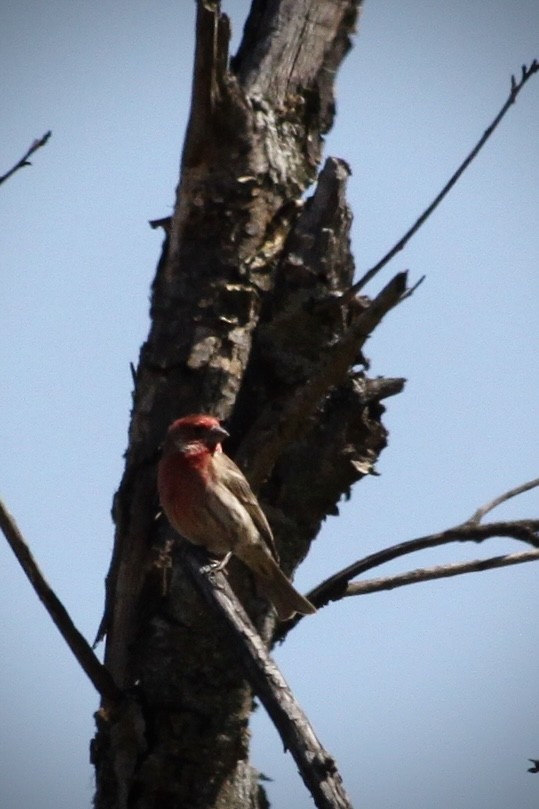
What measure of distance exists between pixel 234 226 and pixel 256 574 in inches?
72.4

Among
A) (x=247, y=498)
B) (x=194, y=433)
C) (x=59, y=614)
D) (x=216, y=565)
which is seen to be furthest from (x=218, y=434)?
(x=59, y=614)

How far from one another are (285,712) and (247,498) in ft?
8.62

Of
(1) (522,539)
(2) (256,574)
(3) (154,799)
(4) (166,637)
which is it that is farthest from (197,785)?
(1) (522,539)

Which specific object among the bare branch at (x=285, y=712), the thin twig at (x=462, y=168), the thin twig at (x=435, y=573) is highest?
the thin twig at (x=462, y=168)

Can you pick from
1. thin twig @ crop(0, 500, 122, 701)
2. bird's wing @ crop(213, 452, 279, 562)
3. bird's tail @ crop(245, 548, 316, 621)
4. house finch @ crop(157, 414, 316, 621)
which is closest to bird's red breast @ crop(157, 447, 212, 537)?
house finch @ crop(157, 414, 316, 621)

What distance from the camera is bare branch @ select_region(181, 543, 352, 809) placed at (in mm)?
3979

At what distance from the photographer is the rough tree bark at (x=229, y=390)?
622 centimetres

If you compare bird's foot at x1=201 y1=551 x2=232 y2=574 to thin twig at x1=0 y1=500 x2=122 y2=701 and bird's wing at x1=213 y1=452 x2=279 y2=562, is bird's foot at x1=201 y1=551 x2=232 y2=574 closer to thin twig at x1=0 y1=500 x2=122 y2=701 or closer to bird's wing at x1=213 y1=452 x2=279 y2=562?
bird's wing at x1=213 y1=452 x2=279 y2=562

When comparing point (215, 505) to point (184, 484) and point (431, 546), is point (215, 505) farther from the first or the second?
point (431, 546)

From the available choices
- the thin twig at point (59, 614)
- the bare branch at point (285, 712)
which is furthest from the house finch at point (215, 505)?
the bare branch at point (285, 712)

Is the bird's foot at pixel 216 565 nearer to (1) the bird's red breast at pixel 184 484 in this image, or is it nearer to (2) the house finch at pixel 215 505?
(2) the house finch at pixel 215 505

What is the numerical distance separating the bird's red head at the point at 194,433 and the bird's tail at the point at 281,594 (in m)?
0.72

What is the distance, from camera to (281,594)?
6.64 meters

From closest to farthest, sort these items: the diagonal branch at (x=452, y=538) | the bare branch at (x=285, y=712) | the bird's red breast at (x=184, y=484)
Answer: the bare branch at (x=285, y=712) → the diagonal branch at (x=452, y=538) → the bird's red breast at (x=184, y=484)
